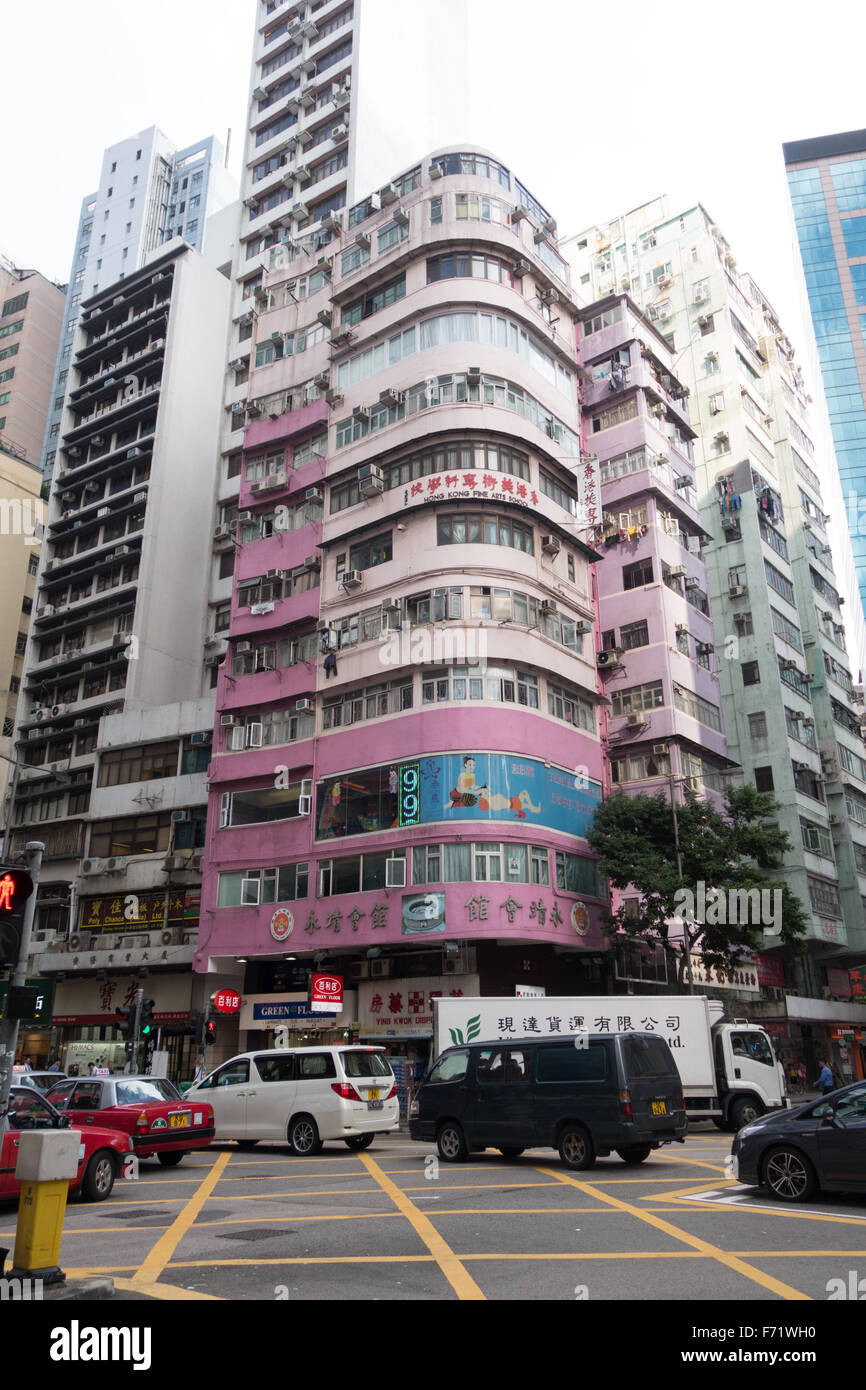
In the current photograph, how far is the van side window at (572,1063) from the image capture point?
1372cm

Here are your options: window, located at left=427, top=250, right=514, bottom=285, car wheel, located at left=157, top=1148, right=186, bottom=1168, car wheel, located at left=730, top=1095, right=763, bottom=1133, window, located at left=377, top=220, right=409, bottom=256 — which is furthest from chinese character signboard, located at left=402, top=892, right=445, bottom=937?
window, located at left=377, top=220, right=409, bottom=256

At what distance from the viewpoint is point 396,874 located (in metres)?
29.2

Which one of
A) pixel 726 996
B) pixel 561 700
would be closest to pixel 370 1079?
pixel 561 700

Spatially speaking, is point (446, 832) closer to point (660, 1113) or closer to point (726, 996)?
point (660, 1113)

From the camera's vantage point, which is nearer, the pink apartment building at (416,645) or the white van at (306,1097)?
the white van at (306,1097)

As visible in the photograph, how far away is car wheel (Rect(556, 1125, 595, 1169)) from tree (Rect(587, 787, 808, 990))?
52.3ft

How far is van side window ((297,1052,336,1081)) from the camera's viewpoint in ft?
55.3

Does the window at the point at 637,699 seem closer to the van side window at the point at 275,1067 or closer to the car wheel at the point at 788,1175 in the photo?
the van side window at the point at 275,1067

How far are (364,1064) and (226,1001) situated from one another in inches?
681

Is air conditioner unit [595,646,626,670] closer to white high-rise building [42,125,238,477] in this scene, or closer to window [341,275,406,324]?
window [341,275,406,324]

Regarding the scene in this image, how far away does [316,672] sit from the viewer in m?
34.5

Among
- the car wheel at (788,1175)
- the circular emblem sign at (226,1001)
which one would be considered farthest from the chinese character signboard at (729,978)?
the car wheel at (788,1175)

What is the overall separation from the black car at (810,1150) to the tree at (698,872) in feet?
61.4
